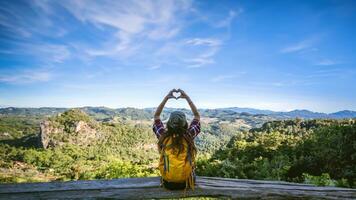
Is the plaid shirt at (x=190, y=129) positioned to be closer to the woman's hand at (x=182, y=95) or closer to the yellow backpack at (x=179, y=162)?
the yellow backpack at (x=179, y=162)

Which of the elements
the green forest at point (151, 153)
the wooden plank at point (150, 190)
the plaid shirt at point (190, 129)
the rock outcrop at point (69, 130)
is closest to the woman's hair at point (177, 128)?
the plaid shirt at point (190, 129)

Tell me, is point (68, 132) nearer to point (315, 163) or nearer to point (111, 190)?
point (315, 163)

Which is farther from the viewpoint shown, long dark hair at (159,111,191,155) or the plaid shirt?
the plaid shirt

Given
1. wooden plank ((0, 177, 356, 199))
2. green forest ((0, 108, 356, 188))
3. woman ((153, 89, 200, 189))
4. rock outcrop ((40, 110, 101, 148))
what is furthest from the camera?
rock outcrop ((40, 110, 101, 148))

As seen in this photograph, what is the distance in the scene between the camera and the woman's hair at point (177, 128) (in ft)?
11.2

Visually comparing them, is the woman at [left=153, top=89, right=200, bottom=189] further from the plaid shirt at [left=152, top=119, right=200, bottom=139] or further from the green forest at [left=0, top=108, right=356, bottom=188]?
the green forest at [left=0, top=108, right=356, bottom=188]

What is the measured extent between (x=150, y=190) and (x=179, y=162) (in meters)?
0.44

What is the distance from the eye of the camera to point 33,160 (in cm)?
10419

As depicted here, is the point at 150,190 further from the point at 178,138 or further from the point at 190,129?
the point at 190,129

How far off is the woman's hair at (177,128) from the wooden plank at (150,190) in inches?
20.1

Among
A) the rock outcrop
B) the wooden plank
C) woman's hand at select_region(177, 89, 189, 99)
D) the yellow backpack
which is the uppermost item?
woman's hand at select_region(177, 89, 189, 99)

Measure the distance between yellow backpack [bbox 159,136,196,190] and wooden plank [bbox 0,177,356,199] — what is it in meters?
0.14

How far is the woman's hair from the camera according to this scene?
3427 mm

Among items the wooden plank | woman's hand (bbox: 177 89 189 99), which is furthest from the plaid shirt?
the wooden plank
